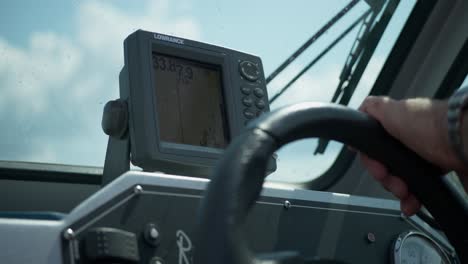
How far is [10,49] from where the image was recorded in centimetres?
173

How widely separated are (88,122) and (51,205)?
274 millimetres

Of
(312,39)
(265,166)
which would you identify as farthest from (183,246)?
(312,39)

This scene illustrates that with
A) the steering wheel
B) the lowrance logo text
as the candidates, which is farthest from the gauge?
the lowrance logo text

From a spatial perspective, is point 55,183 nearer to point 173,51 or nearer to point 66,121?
point 66,121

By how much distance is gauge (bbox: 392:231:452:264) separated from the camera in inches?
48.4

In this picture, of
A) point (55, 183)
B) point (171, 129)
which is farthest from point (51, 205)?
point (171, 129)

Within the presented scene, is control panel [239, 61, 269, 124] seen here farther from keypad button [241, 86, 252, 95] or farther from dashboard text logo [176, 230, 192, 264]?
dashboard text logo [176, 230, 192, 264]

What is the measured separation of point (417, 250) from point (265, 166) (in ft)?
2.27

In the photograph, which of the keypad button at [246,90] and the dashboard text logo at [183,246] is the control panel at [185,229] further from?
the keypad button at [246,90]

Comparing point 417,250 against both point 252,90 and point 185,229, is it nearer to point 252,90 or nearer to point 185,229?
point 185,229

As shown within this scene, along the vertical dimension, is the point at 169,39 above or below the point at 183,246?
above

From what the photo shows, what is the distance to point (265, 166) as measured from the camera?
2.15 ft

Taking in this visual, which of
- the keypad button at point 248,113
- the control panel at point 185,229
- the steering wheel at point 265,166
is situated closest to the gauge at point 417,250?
the control panel at point 185,229

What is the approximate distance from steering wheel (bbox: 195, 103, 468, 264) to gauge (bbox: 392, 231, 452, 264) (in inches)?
13.9
